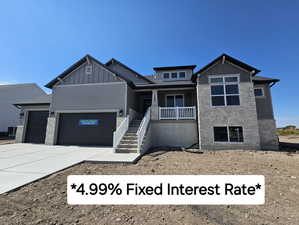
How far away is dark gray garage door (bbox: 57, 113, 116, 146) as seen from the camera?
10562mm

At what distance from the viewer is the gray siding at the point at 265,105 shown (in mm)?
10086

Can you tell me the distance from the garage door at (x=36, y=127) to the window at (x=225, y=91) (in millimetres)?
14472

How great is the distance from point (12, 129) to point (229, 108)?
90.8ft

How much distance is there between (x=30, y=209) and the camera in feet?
8.73

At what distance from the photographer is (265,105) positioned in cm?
1027

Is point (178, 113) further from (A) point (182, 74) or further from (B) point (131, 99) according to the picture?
(A) point (182, 74)

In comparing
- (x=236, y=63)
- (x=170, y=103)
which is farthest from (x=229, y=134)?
(x=170, y=103)

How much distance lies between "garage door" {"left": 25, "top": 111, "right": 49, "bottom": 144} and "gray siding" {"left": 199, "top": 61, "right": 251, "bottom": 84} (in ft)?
45.8

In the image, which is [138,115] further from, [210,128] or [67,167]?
[67,167]

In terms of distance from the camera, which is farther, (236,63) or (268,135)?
(236,63)

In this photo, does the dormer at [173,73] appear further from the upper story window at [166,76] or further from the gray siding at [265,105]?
the gray siding at [265,105]

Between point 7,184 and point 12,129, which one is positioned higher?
point 12,129

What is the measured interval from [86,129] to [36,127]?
5405 mm

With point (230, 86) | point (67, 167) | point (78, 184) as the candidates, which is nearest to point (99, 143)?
point (67, 167)
